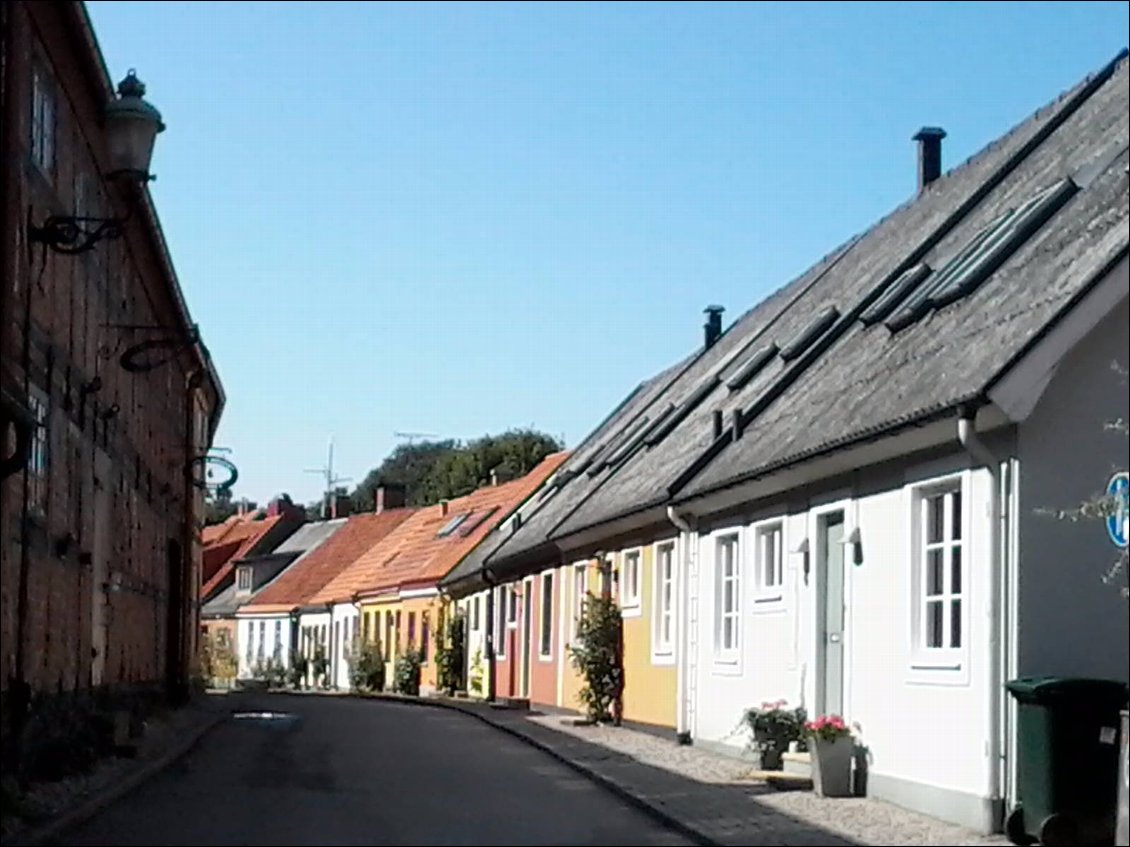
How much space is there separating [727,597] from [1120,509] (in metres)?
8.84

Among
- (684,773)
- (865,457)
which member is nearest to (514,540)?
(684,773)

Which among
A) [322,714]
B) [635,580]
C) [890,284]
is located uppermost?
[890,284]

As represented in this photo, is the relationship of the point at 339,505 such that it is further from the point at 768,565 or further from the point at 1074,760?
the point at 1074,760

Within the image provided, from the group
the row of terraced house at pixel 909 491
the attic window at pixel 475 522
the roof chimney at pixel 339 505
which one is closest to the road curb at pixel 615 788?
the row of terraced house at pixel 909 491

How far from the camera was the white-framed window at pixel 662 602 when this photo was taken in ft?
75.5

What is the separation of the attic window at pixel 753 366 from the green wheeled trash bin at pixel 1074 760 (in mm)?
13017

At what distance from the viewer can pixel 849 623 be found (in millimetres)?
15711

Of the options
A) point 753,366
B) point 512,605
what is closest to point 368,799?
point 753,366

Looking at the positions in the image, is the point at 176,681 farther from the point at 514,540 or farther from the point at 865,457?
the point at 865,457

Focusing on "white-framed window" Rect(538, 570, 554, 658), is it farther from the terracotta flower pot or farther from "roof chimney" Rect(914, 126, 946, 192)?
the terracotta flower pot

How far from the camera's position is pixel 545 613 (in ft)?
108

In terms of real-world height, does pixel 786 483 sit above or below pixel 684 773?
above

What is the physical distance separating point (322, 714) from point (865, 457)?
18.0 meters

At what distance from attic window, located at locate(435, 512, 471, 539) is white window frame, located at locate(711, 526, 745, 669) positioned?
95.3ft
